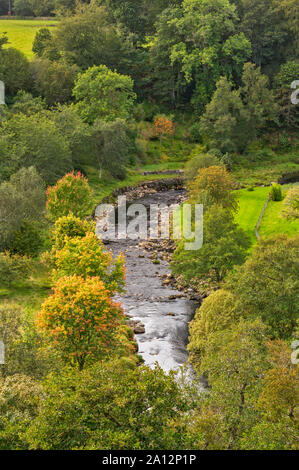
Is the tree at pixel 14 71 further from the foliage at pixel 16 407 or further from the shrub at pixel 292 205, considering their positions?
the foliage at pixel 16 407

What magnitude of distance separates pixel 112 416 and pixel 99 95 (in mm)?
88351

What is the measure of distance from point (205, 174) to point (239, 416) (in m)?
49.2

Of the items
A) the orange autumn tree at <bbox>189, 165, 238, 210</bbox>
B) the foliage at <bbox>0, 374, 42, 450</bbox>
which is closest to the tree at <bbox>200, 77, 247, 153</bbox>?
the orange autumn tree at <bbox>189, 165, 238, 210</bbox>

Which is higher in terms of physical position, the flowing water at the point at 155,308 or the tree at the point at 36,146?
the tree at the point at 36,146

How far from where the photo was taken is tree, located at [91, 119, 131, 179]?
89.9 m

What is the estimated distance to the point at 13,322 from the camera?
A: 31.2 m

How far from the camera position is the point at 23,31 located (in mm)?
132625

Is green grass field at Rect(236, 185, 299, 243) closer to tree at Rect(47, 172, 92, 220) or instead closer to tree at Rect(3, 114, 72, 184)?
tree at Rect(47, 172, 92, 220)

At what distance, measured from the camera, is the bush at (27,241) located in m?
55.3

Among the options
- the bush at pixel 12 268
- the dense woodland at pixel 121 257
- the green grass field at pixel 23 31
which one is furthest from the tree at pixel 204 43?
the bush at pixel 12 268

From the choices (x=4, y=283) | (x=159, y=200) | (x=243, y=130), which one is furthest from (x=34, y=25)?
(x=4, y=283)

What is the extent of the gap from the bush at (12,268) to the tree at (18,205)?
8.89 feet

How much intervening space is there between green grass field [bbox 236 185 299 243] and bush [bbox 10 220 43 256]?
28113 mm

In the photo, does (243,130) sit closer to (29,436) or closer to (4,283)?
(4,283)
